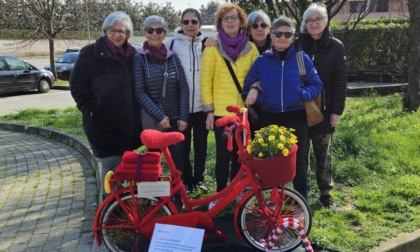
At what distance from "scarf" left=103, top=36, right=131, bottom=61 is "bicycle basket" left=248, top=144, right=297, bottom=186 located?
1.59 meters

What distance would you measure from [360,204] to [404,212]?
0.43 metres

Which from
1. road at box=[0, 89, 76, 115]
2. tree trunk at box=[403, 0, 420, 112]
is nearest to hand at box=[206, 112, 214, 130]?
tree trunk at box=[403, 0, 420, 112]

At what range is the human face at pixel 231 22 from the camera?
409 cm

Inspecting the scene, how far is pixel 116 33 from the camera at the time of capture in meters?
3.93

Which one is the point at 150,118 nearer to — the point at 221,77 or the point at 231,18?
the point at 221,77

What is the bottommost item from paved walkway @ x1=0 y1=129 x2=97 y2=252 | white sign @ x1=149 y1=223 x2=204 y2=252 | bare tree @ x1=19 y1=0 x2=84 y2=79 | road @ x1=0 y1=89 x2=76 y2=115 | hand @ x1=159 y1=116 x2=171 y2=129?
road @ x1=0 y1=89 x2=76 y2=115

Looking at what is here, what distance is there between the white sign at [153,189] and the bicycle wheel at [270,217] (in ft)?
2.21

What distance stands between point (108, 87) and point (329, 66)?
2.10m

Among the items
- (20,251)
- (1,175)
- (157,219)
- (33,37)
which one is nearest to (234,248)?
(157,219)

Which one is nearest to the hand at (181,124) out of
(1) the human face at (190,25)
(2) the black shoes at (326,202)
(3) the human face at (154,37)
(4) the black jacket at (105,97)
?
(4) the black jacket at (105,97)

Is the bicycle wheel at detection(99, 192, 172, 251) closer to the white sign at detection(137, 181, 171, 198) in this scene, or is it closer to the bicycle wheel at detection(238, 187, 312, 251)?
the white sign at detection(137, 181, 171, 198)

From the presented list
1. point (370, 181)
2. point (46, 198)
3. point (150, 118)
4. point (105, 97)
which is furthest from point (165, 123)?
point (370, 181)

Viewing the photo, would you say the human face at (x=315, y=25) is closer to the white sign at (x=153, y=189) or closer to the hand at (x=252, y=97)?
the hand at (x=252, y=97)

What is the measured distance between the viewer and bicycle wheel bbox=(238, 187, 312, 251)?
11.8 feet
